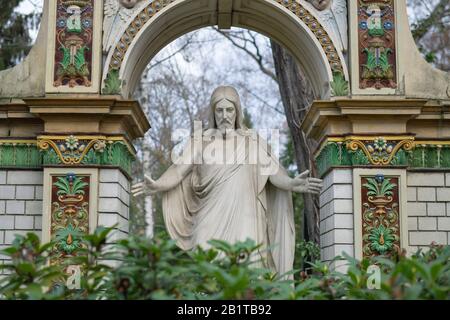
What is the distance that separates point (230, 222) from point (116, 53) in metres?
2.67

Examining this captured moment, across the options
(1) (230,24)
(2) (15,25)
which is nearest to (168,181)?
(1) (230,24)

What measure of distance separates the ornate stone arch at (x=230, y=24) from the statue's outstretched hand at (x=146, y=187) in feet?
4.43

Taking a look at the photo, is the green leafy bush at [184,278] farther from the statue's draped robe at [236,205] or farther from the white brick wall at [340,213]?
the white brick wall at [340,213]

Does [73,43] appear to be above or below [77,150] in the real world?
above

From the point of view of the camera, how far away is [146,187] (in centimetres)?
1019

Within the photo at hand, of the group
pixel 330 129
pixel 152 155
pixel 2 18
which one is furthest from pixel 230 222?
pixel 152 155

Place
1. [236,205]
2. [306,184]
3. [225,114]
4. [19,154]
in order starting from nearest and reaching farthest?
1. [306,184]
2. [236,205]
3. [225,114]
4. [19,154]

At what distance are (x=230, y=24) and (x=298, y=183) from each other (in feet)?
10.4

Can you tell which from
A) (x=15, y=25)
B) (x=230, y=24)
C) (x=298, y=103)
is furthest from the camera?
(x=15, y=25)

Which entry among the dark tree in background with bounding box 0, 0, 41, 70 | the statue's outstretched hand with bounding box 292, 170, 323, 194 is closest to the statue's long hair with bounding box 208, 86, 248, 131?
the statue's outstretched hand with bounding box 292, 170, 323, 194

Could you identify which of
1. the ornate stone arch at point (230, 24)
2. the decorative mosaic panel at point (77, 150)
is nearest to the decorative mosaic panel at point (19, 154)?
the decorative mosaic panel at point (77, 150)

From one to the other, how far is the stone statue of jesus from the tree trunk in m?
6.01

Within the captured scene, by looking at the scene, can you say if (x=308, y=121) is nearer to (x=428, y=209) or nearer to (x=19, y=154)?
(x=428, y=209)

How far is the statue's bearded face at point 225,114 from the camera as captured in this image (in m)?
10.6
